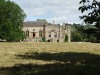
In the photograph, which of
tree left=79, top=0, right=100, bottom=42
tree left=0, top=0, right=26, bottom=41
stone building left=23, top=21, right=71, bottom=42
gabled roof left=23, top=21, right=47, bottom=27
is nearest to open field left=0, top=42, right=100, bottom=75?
tree left=79, top=0, right=100, bottom=42

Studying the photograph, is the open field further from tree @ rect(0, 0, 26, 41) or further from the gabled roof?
the gabled roof

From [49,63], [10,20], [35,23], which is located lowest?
[49,63]

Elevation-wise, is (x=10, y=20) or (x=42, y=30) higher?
(x=10, y=20)

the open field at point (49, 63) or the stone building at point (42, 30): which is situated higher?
the stone building at point (42, 30)

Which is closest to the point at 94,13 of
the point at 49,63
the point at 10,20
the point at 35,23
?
the point at 49,63

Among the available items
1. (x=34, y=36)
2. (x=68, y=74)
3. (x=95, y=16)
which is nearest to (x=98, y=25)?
(x=95, y=16)

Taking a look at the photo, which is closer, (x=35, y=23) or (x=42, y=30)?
(x=35, y=23)

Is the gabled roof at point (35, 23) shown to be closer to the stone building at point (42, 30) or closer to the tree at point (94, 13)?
the stone building at point (42, 30)

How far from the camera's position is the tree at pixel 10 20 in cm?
8225

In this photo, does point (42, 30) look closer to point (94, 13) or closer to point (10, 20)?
point (10, 20)

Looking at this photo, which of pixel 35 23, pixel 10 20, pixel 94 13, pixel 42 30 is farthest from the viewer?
pixel 42 30

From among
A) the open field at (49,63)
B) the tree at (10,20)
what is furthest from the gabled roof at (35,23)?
the open field at (49,63)

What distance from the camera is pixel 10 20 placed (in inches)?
3371

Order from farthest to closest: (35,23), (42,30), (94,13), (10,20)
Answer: (42,30) < (35,23) < (10,20) < (94,13)
